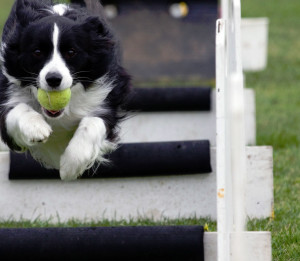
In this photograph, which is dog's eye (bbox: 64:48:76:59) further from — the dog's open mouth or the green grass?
the green grass

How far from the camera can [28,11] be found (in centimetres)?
444

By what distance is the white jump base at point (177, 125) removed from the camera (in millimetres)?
7211

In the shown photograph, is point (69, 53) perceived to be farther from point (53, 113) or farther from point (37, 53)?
point (53, 113)

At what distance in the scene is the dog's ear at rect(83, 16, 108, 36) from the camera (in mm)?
4468

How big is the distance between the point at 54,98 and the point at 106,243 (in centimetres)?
80

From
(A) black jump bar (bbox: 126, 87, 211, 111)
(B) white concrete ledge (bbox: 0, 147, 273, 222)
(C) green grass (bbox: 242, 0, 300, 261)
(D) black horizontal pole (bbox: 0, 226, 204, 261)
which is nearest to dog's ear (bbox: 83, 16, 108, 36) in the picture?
(D) black horizontal pole (bbox: 0, 226, 204, 261)

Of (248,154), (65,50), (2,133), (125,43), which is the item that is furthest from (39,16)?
(125,43)

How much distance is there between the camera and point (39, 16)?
4.43m

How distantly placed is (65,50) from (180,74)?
330 inches

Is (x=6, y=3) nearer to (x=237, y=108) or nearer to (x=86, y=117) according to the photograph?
(x=86, y=117)

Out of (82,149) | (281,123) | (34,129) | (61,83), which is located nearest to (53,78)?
(61,83)

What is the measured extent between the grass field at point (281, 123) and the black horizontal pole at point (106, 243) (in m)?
0.70

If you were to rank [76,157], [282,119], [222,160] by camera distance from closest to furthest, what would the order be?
1. [222,160]
2. [76,157]
3. [282,119]

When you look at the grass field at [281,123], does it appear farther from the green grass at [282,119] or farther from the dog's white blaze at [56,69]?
the dog's white blaze at [56,69]
